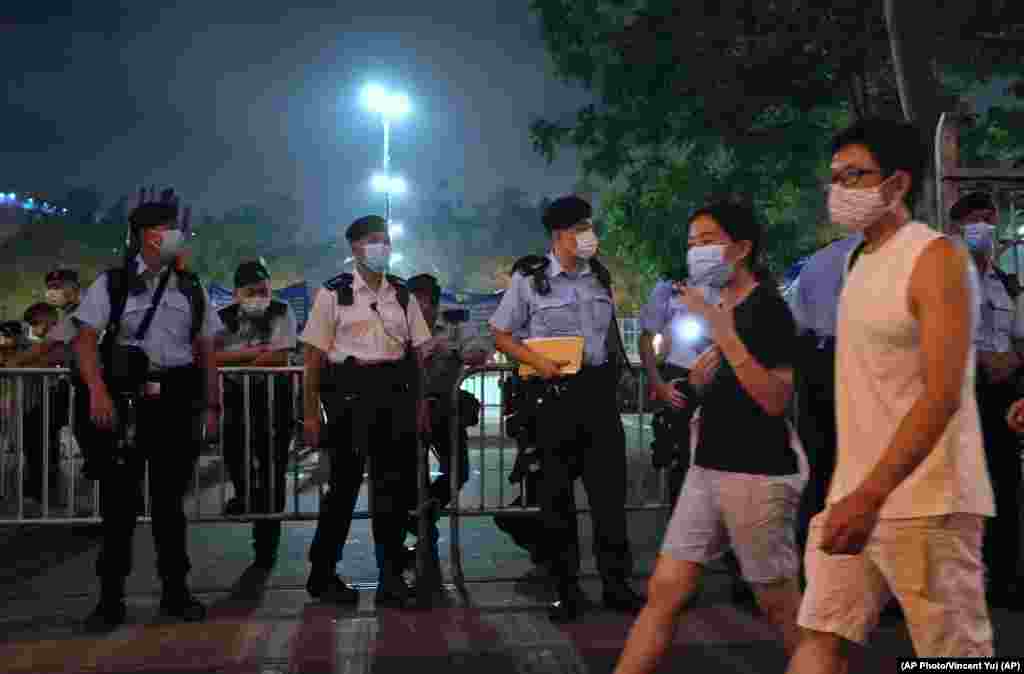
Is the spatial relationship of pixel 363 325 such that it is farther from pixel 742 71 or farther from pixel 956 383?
pixel 742 71

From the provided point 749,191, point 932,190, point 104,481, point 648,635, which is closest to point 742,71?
point 749,191

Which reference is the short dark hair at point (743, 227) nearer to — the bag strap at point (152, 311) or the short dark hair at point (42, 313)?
the bag strap at point (152, 311)

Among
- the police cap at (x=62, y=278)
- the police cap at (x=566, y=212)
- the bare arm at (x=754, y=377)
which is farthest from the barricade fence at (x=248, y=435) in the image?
the bare arm at (x=754, y=377)

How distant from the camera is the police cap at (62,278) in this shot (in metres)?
9.83

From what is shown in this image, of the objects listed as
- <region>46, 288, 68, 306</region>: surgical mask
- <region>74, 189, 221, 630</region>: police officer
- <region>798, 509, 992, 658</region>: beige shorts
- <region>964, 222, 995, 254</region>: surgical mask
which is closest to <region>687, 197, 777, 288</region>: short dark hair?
<region>798, 509, 992, 658</region>: beige shorts

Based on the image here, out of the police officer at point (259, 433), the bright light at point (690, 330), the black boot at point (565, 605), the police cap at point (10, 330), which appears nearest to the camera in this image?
the bright light at point (690, 330)

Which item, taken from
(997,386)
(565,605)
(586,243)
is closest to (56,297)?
(586,243)

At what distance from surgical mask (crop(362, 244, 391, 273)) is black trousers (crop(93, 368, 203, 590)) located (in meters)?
1.08

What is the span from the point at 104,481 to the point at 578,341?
2466mm

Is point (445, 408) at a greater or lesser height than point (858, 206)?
lesser

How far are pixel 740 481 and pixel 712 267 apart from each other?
74 centimetres

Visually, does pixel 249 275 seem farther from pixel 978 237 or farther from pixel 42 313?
pixel 978 237

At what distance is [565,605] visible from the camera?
18.8ft

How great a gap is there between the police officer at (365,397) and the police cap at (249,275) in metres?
1.86
